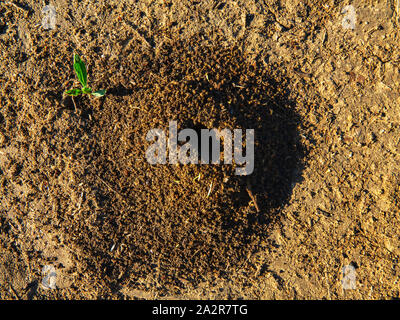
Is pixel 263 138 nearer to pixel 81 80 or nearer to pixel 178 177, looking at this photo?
pixel 178 177

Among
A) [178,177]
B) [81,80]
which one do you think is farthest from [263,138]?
[81,80]

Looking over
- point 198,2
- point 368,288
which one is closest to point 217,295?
point 368,288

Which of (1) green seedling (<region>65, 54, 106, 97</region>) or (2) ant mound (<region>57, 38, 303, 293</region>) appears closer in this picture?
(2) ant mound (<region>57, 38, 303, 293</region>)

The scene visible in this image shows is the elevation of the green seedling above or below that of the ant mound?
above

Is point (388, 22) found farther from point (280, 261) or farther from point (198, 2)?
point (280, 261)

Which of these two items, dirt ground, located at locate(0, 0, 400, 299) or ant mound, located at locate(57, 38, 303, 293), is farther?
dirt ground, located at locate(0, 0, 400, 299)
